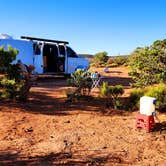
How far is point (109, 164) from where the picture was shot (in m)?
6.05

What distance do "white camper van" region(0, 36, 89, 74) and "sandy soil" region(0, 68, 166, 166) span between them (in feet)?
23.5

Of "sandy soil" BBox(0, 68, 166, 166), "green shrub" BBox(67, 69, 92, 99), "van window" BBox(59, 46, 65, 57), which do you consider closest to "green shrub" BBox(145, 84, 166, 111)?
"sandy soil" BBox(0, 68, 166, 166)

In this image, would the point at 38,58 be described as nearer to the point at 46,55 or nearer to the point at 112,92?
the point at 46,55

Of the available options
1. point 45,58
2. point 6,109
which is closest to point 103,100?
point 6,109

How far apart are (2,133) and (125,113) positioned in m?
3.63

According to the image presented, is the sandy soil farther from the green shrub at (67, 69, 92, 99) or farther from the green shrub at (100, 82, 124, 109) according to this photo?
the green shrub at (67, 69, 92, 99)

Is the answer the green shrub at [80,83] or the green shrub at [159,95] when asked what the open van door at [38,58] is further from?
the green shrub at [159,95]

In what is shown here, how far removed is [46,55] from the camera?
18828 mm

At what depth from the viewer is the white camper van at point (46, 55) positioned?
57.7 ft

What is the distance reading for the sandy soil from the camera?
6.29 m

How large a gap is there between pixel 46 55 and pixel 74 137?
38.6ft

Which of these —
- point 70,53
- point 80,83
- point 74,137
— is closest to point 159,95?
point 80,83

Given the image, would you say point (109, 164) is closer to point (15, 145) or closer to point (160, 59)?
point (15, 145)

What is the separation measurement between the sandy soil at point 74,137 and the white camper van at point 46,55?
7.15 metres
